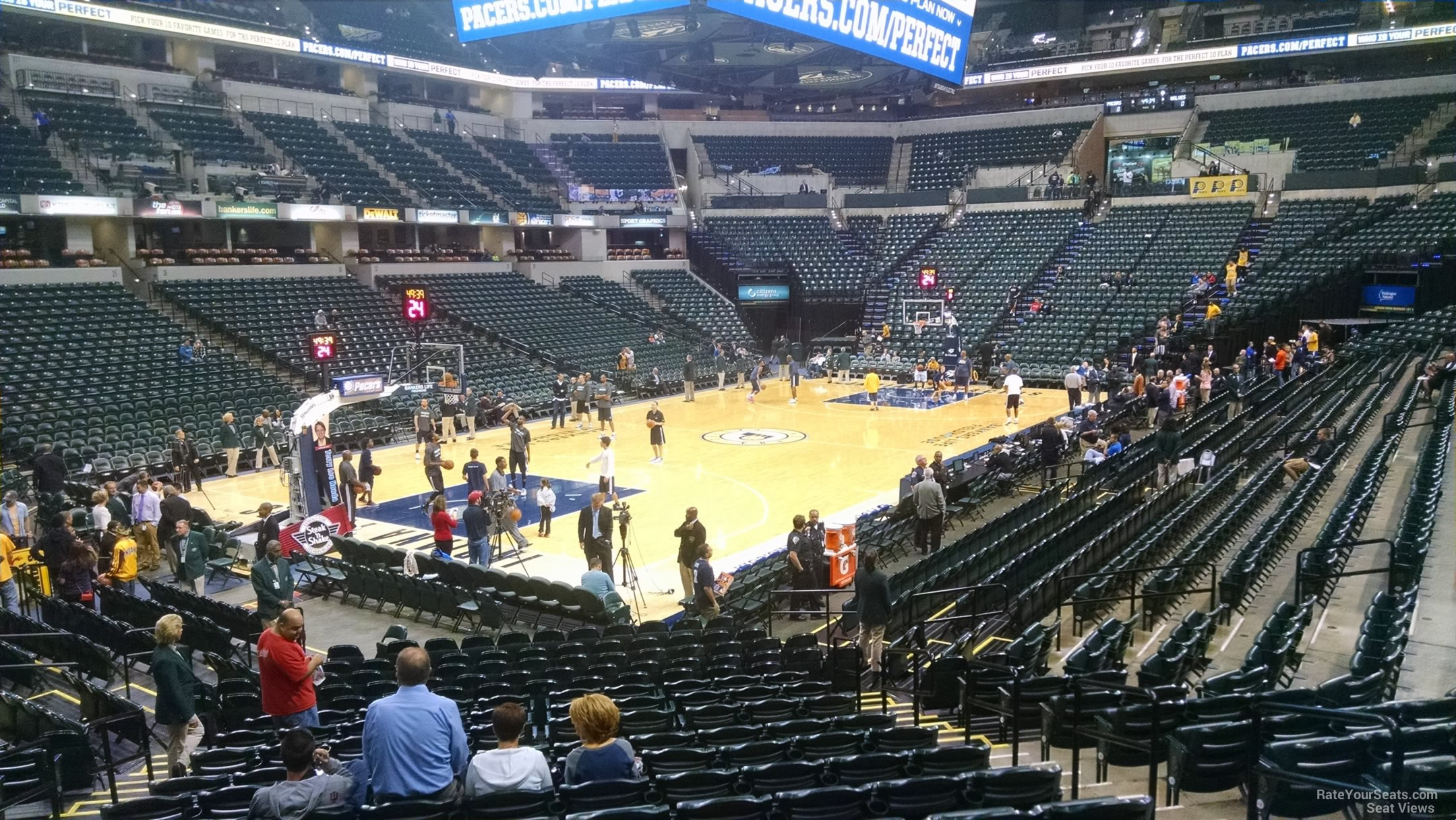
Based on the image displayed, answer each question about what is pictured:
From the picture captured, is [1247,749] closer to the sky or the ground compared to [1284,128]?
closer to the ground

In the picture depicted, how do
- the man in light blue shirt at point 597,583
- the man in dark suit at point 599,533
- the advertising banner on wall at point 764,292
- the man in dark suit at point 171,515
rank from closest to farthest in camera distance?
the man in light blue shirt at point 597,583 → the man in dark suit at point 599,533 → the man in dark suit at point 171,515 → the advertising banner on wall at point 764,292

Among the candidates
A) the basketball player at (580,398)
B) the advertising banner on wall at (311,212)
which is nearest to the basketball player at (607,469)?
the basketball player at (580,398)

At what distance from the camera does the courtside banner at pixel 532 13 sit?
51.9 ft

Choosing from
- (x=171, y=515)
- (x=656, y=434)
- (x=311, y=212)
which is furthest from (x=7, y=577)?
(x=311, y=212)

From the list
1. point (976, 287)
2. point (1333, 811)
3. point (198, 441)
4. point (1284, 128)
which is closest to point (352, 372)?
point (198, 441)

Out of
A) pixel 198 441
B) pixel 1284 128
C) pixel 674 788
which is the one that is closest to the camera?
pixel 674 788

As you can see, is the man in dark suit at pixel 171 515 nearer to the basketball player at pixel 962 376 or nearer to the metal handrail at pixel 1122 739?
the metal handrail at pixel 1122 739

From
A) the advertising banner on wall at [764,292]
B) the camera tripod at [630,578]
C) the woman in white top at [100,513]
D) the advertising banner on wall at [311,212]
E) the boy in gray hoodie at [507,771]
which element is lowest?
the camera tripod at [630,578]

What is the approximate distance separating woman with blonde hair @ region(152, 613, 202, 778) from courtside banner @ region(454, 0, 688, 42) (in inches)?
459

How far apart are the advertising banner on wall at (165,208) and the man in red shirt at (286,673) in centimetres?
2611

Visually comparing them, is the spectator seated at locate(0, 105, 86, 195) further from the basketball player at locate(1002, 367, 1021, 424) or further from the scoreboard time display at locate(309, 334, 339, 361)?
the basketball player at locate(1002, 367, 1021, 424)

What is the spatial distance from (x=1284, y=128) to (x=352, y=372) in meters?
36.9

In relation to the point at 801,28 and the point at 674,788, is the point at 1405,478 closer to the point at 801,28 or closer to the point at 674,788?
the point at 801,28

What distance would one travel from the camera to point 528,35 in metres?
33.6
